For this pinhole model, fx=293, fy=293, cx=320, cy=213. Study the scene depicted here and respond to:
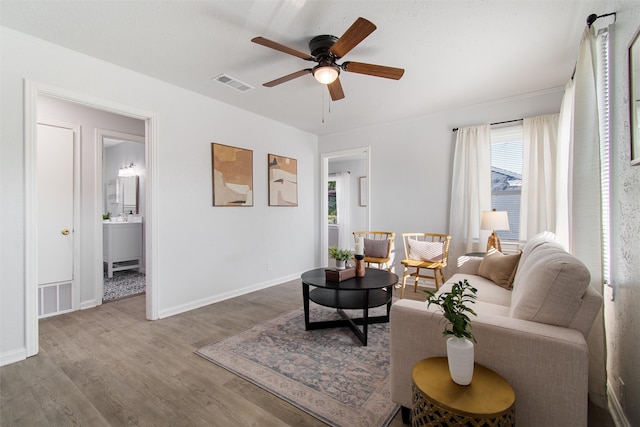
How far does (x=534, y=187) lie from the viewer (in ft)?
11.6

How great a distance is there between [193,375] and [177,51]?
273 cm

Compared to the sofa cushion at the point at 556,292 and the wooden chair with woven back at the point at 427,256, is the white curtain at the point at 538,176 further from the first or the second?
the sofa cushion at the point at 556,292

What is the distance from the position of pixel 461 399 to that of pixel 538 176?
3.34m

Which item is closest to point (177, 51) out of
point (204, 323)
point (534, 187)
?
point (204, 323)

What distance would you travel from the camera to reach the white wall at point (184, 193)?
2.35 metres

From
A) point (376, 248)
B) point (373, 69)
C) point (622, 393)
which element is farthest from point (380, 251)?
point (622, 393)

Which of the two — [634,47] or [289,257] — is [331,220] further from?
[634,47]

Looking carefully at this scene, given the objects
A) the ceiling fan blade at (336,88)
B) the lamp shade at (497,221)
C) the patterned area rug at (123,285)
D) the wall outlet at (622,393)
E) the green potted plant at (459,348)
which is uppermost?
the ceiling fan blade at (336,88)

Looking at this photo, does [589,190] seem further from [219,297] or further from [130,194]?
[130,194]

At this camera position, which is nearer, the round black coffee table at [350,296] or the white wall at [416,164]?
the round black coffee table at [350,296]

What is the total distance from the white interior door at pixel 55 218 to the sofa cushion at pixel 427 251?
4.32 meters

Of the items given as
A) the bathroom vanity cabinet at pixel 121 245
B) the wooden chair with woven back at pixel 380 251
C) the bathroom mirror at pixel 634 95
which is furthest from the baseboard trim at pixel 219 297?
the bathroom mirror at pixel 634 95

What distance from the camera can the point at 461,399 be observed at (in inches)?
46.4

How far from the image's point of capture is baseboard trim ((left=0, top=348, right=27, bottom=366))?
89.7 inches
